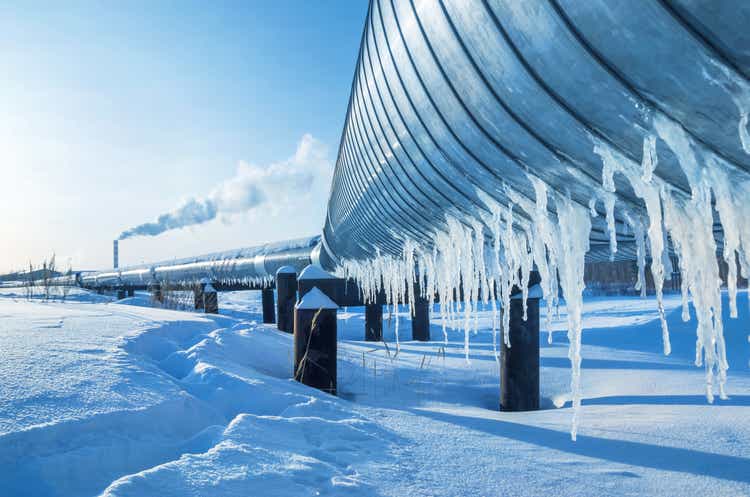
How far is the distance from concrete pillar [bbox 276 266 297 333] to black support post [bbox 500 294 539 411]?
8184 mm

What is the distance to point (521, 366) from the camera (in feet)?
22.0

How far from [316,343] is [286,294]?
7187 mm

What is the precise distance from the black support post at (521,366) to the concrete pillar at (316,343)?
8.32 ft

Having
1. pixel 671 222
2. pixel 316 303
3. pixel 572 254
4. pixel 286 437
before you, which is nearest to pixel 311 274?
pixel 316 303

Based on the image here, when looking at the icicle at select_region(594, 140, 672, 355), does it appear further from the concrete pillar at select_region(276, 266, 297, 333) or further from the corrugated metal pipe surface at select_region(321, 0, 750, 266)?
the concrete pillar at select_region(276, 266, 297, 333)

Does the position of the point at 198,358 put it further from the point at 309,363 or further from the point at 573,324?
the point at 573,324

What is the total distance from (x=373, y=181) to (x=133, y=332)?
4762mm

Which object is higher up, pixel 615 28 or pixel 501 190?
pixel 615 28

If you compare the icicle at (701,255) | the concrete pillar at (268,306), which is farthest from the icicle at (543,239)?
the concrete pillar at (268,306)

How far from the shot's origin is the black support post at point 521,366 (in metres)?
6.67

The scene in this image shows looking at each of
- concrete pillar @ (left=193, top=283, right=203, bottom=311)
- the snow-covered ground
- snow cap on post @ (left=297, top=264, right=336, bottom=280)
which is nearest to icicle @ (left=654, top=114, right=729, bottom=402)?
the snow-covered ground

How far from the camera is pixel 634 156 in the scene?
2152mm

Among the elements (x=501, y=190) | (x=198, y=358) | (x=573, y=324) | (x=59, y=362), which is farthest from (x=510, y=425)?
(x=59, y=362)

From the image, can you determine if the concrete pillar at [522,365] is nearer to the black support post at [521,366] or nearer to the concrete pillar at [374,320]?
the black support post at [521,366]
